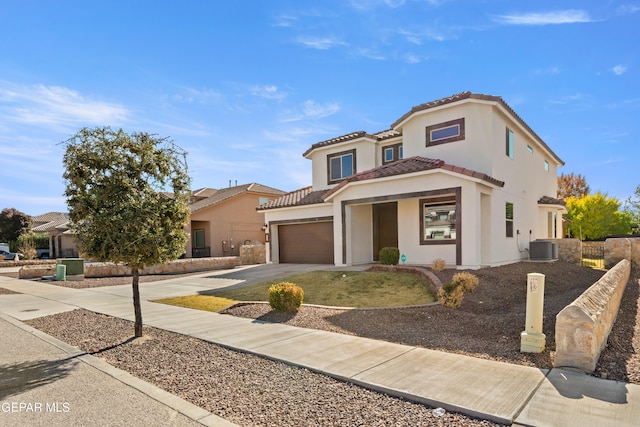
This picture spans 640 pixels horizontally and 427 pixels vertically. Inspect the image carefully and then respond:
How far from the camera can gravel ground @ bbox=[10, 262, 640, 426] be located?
4094mm

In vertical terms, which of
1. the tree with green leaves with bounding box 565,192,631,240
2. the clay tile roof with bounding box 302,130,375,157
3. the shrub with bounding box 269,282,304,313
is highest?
the clay tile roof with bounding box 302,130,375,157

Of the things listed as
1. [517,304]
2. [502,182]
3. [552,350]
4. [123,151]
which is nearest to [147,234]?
[123,151]

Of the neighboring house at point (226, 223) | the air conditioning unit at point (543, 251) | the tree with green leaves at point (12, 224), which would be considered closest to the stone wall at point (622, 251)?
the air conditioning unit at point (543, 251)

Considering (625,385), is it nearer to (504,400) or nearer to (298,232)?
(504,400)

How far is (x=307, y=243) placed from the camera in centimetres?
2134

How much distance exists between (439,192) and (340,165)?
26.8 ft

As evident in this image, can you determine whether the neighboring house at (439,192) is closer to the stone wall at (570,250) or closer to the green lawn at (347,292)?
the stone wall at (570,250)

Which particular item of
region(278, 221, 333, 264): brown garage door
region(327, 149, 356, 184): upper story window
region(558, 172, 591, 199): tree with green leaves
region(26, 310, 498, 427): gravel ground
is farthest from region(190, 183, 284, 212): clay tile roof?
region(558, 172, 591, 199): tree with green leaves

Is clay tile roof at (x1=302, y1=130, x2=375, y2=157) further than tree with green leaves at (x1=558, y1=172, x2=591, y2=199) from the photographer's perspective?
No

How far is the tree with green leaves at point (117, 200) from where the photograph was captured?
6629 millimetres

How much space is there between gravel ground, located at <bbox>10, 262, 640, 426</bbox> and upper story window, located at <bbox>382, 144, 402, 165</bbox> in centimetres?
968

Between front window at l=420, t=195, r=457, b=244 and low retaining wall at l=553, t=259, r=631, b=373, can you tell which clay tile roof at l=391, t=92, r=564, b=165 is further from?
low retaining wall at l=553, t=259, r=631, b=373

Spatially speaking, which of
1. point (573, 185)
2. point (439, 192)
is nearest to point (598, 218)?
point (573, 185)

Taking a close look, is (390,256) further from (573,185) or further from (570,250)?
(573,185)
